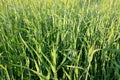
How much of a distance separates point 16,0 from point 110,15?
1.63ft

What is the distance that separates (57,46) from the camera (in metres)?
0.79

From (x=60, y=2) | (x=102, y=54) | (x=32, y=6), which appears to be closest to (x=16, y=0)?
(x=32, y=6)

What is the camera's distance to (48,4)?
3.87 ft

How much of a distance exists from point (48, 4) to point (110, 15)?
0.34 metres

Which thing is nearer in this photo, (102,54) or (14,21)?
(102,54)

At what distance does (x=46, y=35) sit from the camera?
0.88 m

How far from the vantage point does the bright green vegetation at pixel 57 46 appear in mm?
679

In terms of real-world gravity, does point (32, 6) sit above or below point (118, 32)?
above

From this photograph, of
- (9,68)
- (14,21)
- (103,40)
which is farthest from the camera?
(14,21)

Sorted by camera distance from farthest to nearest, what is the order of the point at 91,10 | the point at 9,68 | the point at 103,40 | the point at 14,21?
the point at 91,10 → the point at 14,21 → the point at 103,40 → the point at 9,68

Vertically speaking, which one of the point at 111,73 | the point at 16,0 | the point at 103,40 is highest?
the point at 16,0

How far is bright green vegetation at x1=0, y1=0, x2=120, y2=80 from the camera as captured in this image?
26.7 inches

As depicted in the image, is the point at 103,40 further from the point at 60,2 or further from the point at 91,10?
the point at 60,2

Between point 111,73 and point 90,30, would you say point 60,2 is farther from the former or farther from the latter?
point 111,73
